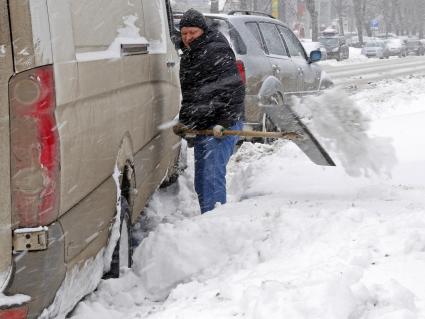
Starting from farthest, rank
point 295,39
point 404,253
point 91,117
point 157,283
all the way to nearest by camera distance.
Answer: point 295,39
point 157,283
point 404,253
point 91,117

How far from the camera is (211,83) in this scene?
6023 mm

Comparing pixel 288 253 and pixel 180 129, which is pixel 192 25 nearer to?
pixel 180 129

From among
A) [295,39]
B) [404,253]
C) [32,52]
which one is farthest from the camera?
[295,39]

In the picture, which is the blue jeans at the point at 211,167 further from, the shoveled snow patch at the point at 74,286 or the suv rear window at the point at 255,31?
the suv rear window at the point at 255,31

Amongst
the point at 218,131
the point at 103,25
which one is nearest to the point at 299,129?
the point at 218,131

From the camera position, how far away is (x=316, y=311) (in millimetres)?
2855

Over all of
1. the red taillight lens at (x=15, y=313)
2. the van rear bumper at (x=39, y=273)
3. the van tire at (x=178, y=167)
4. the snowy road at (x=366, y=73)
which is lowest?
the snowy road at (x=366, y=73)

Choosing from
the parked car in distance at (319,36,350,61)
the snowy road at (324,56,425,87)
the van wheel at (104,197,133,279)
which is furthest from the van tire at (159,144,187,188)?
the parked car in distance at (319,36,350,61)

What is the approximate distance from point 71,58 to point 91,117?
1.17 feet

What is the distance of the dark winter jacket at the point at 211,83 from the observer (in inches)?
235

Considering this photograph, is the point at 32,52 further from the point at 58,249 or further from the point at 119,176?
the point at 119,176

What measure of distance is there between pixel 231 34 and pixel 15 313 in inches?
276

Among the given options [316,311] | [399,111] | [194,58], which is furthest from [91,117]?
Result: [399,111]

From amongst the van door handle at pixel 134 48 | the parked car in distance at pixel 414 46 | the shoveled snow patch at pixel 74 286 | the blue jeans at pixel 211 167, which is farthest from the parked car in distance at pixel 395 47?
the shoveled snow patch at pixel 74 286
